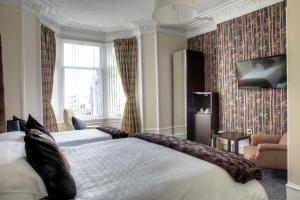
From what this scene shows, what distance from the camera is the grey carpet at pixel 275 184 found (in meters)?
2.59

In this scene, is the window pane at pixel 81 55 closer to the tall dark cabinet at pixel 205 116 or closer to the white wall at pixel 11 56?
the white wall at pixel 11 56

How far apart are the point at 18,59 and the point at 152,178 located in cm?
318

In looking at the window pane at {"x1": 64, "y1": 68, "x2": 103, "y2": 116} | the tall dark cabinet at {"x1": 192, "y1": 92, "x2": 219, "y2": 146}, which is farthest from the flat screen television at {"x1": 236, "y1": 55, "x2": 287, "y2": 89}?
the window pane at {"x1": 64, "y1": 68, "x2": 103, "y2": 116}

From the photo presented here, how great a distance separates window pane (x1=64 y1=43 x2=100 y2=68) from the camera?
5.17 meters

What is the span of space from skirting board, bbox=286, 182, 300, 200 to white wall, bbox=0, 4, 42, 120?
12.4ft

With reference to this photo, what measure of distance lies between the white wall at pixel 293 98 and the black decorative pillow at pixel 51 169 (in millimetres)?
2225

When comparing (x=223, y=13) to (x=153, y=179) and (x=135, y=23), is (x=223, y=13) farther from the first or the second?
(x=153, y=179)

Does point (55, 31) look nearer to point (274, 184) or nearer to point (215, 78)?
point (215, 78)

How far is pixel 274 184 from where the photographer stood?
9.57 feet

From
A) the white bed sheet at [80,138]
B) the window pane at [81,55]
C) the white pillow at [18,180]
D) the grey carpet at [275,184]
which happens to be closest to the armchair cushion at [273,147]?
the grey carpet at [275,184]

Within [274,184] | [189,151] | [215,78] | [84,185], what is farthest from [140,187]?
[215,78]

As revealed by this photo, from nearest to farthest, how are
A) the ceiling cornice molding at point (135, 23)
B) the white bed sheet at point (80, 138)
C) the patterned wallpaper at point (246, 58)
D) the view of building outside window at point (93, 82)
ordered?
the white bed sheet at point (80, 138), the patterned wallpaper at point (246, 58), the ceiling cornice molding at point (135, 23), the view of building outside window at point (93, 82)

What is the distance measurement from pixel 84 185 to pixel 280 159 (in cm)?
266

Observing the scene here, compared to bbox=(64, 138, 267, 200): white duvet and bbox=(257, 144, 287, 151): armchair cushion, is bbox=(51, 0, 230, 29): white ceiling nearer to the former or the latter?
bbox=(257, 144, 287, 151): armchair cushion
